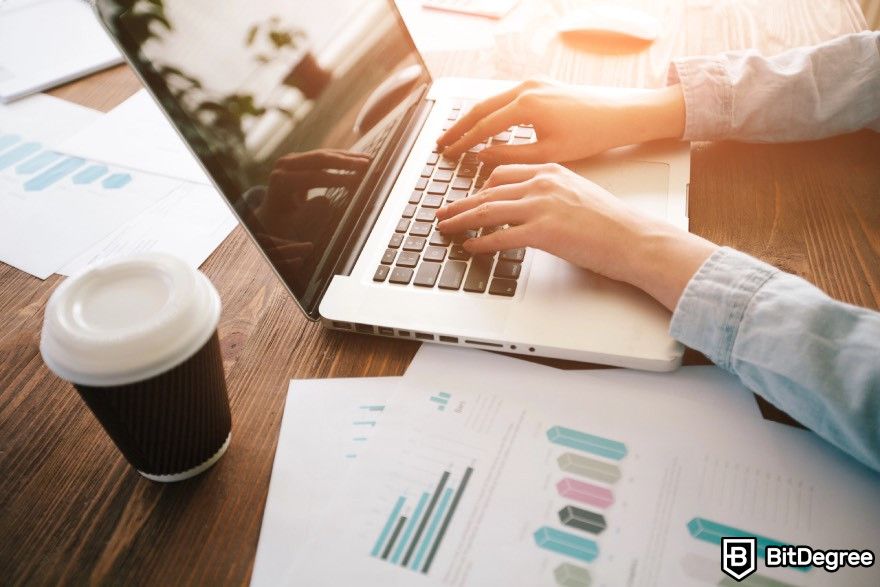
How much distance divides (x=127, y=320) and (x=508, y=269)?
0.35m

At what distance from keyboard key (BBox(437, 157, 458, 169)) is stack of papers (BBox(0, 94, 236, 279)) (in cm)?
26

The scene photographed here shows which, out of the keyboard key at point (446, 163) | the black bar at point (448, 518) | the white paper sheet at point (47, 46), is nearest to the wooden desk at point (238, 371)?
the black bar at point (448, 518)

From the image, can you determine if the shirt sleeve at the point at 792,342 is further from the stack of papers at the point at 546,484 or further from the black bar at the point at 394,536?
the black bar at the point at 394,536

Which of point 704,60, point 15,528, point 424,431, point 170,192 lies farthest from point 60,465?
point 704,60

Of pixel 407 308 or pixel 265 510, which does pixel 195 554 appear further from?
pixel 407 308

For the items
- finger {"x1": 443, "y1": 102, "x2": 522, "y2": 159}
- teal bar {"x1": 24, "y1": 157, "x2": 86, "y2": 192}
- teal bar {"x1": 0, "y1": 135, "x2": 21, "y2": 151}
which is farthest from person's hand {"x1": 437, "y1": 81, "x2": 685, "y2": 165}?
teal bar {"x1": 0, "y1": 135, "x2": 21, "y2": 151}

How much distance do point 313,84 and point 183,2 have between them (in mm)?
178

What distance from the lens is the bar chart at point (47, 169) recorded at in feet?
2.77

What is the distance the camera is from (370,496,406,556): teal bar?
1.42ft

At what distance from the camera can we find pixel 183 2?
1.65ft

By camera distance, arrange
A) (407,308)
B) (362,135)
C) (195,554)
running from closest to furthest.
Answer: (195,554) < (407,308) < (362,135)

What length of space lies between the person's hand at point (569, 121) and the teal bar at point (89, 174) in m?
0.49

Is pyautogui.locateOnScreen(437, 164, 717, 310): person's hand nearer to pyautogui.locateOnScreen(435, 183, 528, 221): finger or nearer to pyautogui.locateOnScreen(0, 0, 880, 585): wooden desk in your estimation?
pyautogui.locateOnScreen(435, 183, 528, 221): finger

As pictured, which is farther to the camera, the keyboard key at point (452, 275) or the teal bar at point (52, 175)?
the teal bar at point (52, 175)
